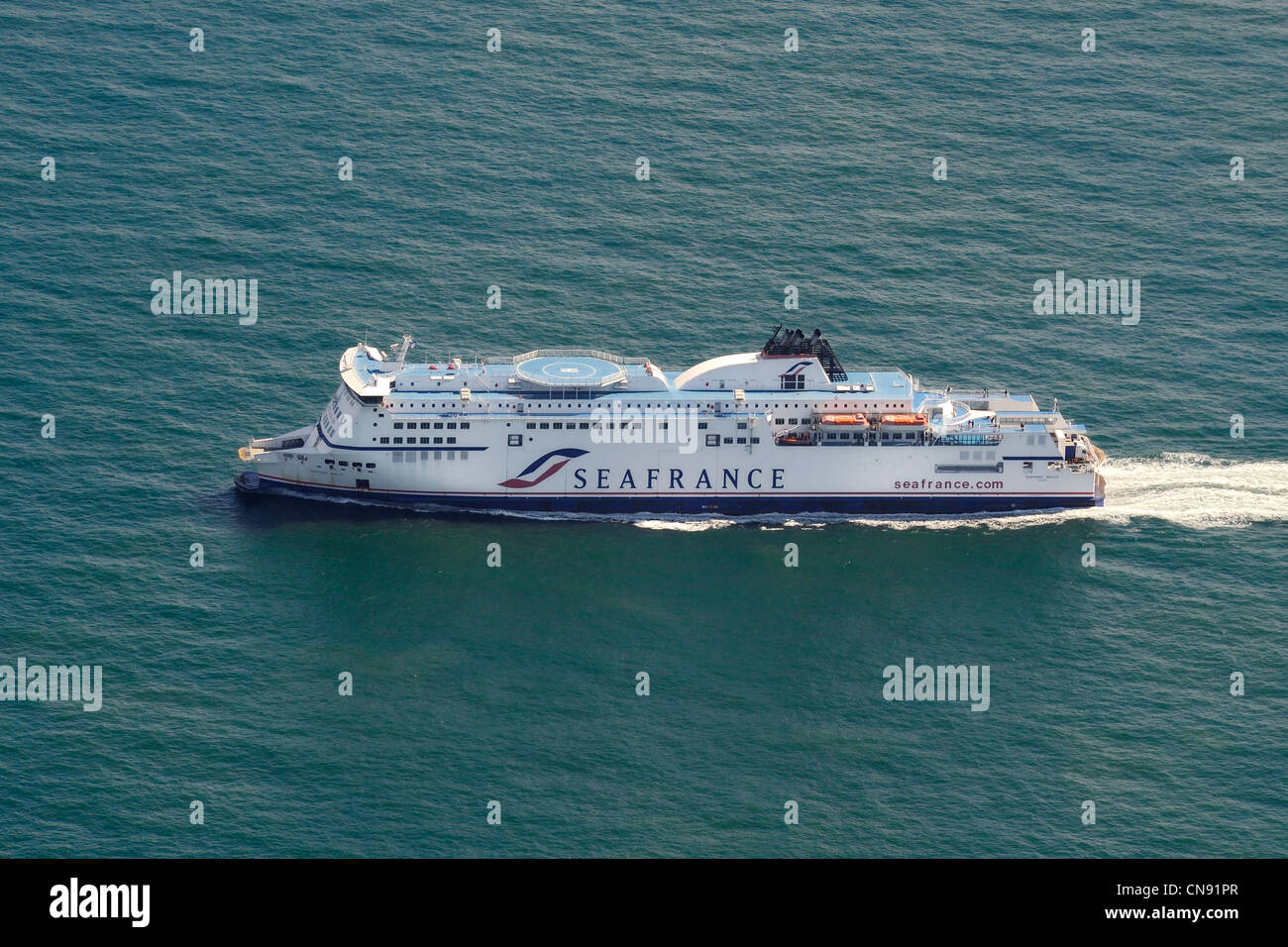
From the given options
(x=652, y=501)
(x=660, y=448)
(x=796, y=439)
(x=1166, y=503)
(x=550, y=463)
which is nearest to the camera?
(x=1166, y=503)

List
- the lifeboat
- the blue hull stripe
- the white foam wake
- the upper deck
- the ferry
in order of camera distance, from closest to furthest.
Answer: the white foam wake, the ferry, the blue hull stripe, the upper deck, the lifeboat

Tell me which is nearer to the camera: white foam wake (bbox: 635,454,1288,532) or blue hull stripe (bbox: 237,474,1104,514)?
white foam wake (bbox: 635,454,1288,532)

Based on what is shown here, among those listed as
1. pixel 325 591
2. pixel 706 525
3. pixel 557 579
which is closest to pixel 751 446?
pixel 706 525

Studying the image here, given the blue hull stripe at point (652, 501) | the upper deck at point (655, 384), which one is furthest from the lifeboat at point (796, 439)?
the blue hull stripe at point (652, 501)

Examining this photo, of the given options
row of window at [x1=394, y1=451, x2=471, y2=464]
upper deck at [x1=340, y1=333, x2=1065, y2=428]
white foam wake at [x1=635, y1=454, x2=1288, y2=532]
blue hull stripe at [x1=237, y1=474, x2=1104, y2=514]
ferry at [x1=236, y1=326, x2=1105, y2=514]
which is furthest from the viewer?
upper deck at [x1=340, y1=333, x2=1065, y2=428]

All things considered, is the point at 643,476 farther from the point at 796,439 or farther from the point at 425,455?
the point at 425,455

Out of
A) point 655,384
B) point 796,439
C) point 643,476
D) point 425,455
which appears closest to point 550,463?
point 643,476

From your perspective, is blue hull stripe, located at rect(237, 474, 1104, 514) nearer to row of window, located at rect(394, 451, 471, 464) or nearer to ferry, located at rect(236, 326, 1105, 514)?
ferry, located at rect(236, 326, 1105, 514)

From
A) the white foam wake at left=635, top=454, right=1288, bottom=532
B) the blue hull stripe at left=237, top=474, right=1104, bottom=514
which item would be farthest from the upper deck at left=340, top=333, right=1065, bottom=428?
the white foam wake at left=635, top=454, right=1288, bottom=532
